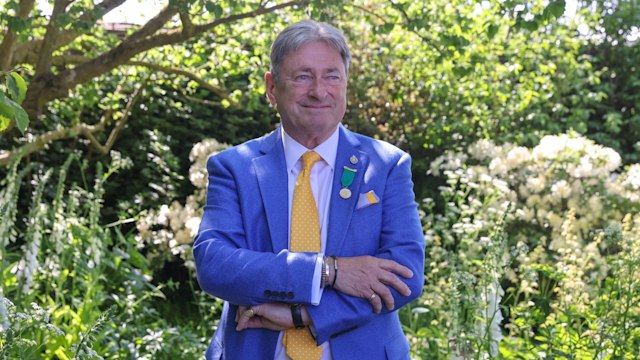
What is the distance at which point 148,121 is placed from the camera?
7.59 meters

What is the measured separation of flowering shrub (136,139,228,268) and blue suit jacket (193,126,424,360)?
9.53ft

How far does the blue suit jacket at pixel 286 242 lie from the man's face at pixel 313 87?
103 millimetres

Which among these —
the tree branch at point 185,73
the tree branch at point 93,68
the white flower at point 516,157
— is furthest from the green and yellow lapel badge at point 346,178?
the white flower at point 516,157

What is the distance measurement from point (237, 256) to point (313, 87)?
17.4 inches

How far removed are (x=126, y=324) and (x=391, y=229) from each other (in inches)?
108

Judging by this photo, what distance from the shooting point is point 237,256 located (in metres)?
2.03

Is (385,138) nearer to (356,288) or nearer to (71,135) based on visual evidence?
(71,135)

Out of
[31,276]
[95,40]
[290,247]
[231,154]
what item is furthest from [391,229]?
[95,40]

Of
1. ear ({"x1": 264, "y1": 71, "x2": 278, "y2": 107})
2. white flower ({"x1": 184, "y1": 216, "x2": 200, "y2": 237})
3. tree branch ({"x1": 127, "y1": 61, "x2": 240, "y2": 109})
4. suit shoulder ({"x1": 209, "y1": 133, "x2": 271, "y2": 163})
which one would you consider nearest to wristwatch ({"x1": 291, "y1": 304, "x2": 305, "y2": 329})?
suit shoulder ({"x1": 209, "y1": 133, "x2": 271, "y2": 163})

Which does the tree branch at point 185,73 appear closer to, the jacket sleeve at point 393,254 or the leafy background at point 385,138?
the leafy background at point 385,138

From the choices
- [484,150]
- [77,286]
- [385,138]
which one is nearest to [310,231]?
[77,286]

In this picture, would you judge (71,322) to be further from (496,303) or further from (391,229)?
(391,229)

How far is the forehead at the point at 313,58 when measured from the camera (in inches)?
84.3

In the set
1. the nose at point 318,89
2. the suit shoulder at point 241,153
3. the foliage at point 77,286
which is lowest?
the foliage at point 77,286
